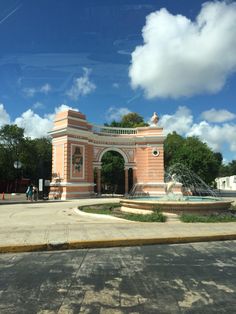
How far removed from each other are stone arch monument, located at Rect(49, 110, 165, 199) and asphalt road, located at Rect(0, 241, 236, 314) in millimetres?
24053

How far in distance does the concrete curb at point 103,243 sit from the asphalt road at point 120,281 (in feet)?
1.06

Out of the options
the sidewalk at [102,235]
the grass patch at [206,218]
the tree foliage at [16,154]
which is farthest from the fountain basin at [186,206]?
the tree foliage at [16,154]

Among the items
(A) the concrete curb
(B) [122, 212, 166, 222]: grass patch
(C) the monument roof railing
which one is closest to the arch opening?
(C) the monument roof railing

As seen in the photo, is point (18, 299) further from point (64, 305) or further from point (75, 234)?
point (75, 234)

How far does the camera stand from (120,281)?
607cm

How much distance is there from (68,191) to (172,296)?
27214mm

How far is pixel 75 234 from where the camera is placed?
10.3 metres

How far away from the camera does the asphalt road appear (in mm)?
4926

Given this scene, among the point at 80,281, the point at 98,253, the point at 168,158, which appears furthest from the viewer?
the point at 168,158

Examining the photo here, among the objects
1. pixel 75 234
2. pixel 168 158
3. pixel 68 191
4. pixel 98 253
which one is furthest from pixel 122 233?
pixel 168 158

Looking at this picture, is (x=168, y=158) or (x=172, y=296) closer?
(x=172, y=296)

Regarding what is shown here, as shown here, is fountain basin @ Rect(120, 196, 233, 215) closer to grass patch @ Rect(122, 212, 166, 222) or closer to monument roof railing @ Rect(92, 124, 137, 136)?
grass patch @ Rect(122, 212, 166, 222)

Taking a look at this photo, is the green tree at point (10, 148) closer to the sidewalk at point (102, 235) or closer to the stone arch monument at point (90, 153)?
the stone arch monument at point (90, 153)

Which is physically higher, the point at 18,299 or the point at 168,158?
the point at 168,158
